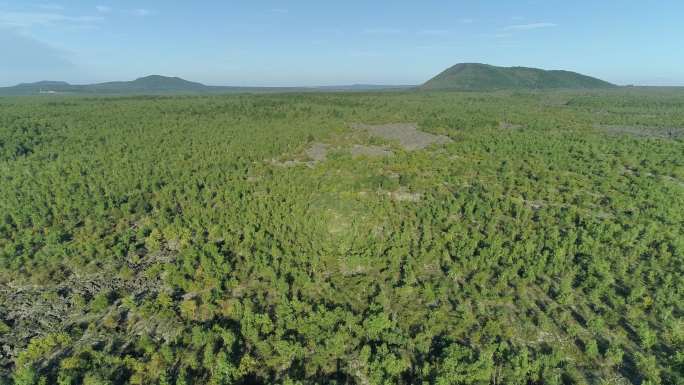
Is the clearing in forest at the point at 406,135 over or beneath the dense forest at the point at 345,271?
over

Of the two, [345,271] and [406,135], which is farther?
[406,135]

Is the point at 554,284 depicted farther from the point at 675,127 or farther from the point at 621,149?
the point at 675,127

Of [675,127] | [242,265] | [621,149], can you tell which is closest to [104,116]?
[242,265]

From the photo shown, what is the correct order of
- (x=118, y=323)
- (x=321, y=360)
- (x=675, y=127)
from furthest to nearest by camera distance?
(x=675, y=127) < (x=118, y=323) < (x=321, y=360)

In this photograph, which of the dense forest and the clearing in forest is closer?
the dense forest

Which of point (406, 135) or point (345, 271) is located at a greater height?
point (406, 135)

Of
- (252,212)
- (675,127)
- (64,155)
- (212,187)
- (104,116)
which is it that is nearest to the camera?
(252,212)

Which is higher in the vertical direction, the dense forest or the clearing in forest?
the clearing in forest

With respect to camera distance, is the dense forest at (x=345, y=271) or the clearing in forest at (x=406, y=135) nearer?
the dense forest at (x=345, y=271)
